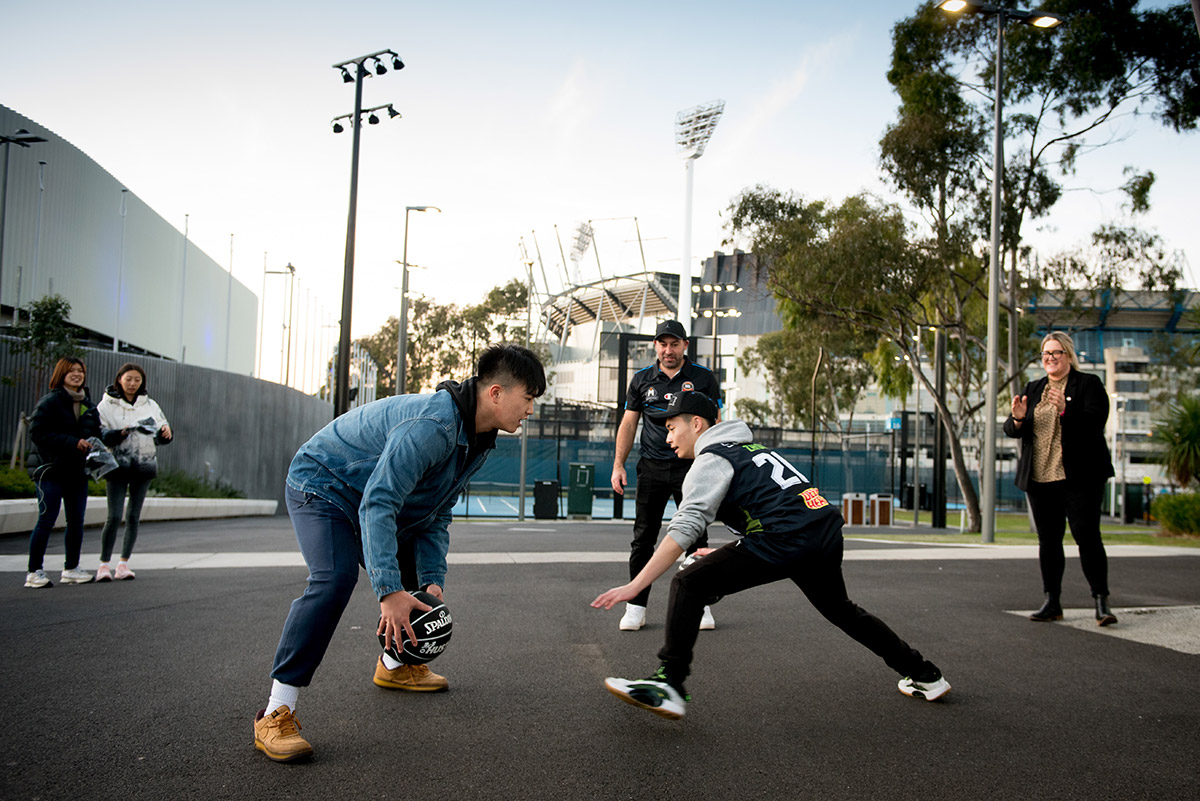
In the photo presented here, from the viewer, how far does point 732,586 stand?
332cm

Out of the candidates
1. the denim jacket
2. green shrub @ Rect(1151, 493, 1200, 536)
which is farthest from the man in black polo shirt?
green shrub @ Rect(1151, 493, 1200, 536)

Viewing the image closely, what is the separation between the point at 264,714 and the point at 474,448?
3.68ft

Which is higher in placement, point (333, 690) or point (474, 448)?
point (474, 448)

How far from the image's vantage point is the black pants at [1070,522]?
518 cm

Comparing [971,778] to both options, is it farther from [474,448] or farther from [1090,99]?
[1090,99]

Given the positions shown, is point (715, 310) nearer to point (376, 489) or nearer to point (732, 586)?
point (732, 586)

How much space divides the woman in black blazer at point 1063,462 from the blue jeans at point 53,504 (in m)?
6.18

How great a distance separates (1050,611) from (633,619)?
267cm

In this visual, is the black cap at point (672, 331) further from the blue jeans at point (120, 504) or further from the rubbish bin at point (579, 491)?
the rubbish bin at point (579, 491)

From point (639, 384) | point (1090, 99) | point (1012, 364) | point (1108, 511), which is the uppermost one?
point (1090, 99)

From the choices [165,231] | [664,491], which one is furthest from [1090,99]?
[165,231]

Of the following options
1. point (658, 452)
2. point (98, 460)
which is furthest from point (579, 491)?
point (658, 452)

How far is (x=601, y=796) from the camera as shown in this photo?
253 cm

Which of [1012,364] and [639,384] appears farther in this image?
[1012,364]
